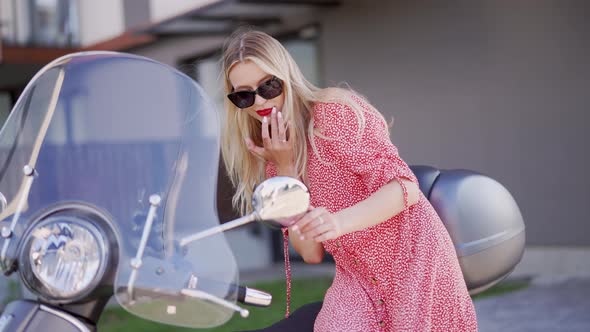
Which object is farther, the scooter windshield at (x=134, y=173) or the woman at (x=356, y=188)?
the woman at (x=356, y=188)

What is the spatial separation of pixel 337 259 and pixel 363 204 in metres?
0.32

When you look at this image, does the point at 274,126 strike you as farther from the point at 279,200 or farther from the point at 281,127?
the point at 279,200

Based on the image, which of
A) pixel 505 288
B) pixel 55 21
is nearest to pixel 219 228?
pixel 505 288

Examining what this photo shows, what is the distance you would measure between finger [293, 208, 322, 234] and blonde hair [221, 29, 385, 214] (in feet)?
1.33

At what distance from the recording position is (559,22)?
21.5 feet

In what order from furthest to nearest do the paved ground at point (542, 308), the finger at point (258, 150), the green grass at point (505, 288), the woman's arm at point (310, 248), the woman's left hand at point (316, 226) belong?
the green grass at point (505, 288) < the paved ground at point (542, 308) < the woman's arm at point (310, 248) < the finger at point (258, 150) < the woman's left hand at point (316, 226)

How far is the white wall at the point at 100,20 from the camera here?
38.1ft

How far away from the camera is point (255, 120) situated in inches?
81.5

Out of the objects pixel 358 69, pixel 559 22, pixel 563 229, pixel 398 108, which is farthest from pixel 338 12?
pixel 563 229

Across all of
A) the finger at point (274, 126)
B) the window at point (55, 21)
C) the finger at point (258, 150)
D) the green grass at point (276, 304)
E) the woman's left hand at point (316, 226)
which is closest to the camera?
the woman's left hand at point (316, 226)

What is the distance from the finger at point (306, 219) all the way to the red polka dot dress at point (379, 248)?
1.23 ft

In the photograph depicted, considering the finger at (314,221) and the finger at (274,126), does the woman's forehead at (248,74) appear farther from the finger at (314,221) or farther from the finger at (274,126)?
the finger at (314,221)

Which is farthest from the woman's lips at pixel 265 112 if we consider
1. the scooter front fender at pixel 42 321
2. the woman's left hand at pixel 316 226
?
the scooter front fender at pixel 42 321

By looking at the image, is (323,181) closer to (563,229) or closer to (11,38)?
(563,229)
